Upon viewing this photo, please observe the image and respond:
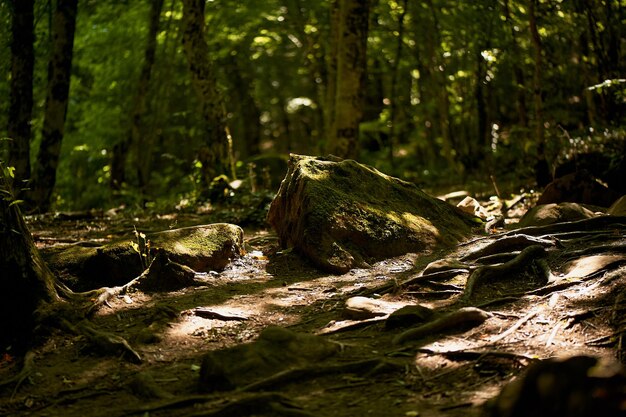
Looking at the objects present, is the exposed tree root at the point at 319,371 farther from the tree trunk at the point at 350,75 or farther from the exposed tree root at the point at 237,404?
the tree trunk at the point at 350,75

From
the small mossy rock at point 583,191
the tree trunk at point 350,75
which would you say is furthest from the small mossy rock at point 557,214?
the tree trunk at point 350,75

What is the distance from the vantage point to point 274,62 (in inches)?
1043

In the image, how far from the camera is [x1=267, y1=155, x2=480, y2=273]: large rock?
7105 mm

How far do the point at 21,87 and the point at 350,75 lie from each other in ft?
20.2

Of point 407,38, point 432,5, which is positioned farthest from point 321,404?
point 407,38

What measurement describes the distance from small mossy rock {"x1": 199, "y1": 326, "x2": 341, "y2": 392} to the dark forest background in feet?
12.3

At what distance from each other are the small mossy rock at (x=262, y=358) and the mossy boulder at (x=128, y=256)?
2424mm

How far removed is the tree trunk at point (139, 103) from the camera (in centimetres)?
1564

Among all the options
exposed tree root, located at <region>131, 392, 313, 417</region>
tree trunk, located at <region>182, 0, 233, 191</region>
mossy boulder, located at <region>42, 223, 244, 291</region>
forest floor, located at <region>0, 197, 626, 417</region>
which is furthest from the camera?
tree trunk, located at <region>182, 0, 233, 191</region>

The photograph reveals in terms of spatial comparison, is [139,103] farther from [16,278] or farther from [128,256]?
[16,278]

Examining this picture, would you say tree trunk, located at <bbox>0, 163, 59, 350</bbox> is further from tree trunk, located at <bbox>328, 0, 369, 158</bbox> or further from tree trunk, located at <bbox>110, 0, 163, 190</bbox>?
tree trunk, located at <bbox>110, 0, 163, 190</bbox>

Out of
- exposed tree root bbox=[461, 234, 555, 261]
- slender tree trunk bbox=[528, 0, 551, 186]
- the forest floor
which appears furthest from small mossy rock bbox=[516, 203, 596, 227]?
slender tree trunk bbox=[528, 0, 551, 186]

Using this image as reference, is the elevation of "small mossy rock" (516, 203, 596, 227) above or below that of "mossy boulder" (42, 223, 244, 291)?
above

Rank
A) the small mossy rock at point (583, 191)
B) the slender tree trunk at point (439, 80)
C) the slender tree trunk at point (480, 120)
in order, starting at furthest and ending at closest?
the slender tree trunk at point (439, 80) < the slender tree trunk at point (480, 120) < the small mossy rock at point (583, 191)
